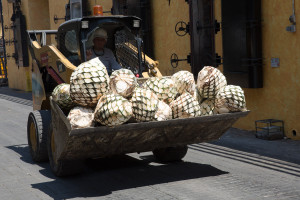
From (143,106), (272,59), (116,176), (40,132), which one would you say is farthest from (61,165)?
(272,59)

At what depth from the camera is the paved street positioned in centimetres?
677

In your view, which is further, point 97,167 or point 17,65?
point 17,65

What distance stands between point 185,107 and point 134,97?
76 cm

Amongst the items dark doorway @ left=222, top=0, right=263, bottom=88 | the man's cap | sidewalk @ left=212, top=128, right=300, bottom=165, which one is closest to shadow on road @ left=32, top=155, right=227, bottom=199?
sidewalk @ left=212, top=128, right=300, bottom=165

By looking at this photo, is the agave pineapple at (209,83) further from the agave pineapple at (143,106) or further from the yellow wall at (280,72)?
the yellow wall at (280,72)

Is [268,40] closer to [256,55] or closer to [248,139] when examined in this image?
[256,55]

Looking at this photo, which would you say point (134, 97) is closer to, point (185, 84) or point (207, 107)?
point (185, 84)

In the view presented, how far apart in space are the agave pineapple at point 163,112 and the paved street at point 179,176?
1.00 meters

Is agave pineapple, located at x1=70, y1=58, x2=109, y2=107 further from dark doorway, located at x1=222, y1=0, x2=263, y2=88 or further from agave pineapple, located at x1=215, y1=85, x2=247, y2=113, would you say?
dark doorway, located at x1=222, y1=0, x2=263, y2=88

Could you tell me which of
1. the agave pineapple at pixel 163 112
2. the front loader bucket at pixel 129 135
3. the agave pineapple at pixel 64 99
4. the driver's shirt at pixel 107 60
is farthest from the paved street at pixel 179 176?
the driver's shirt at pixel 107 60

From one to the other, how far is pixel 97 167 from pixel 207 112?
2.33 m

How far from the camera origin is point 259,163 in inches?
331

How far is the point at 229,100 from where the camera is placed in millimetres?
7191

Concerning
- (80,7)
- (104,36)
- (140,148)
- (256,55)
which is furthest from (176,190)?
(80,7)
